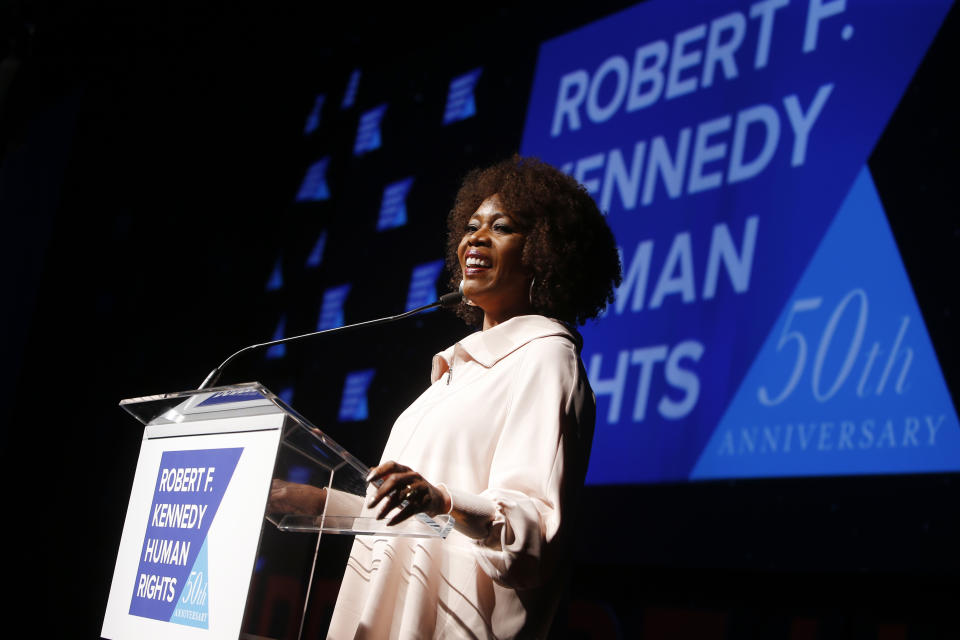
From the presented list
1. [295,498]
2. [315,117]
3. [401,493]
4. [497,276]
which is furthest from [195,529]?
[315,117]

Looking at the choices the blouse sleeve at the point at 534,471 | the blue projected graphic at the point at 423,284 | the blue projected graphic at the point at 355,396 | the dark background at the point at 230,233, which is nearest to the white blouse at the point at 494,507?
the blouse sleeve at the point at 534,471

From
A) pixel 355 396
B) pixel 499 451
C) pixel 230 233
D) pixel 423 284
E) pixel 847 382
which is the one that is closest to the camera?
pixel 499 451

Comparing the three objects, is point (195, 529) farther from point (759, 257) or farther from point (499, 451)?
point (759, 257)

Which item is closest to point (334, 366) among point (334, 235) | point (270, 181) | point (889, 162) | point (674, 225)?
point (334, 235)

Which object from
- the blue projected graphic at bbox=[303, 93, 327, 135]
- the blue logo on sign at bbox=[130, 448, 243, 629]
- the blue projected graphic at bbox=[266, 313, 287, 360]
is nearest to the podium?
the blue logo on sign at bbox=[130, 448, 243, 629]

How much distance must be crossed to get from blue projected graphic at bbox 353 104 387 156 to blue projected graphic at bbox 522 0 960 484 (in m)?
1.48

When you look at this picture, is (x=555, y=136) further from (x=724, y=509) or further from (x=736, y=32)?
(x=724, y=509)

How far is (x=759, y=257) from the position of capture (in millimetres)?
2773

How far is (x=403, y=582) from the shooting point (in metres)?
1.30

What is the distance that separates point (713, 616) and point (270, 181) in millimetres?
3468

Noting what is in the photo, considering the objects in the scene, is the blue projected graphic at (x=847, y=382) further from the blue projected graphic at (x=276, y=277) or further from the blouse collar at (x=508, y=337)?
the blue projected graphic at (x=276, y=277)

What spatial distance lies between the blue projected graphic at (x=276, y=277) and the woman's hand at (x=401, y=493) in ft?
13.0

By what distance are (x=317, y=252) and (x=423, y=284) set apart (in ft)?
3.37

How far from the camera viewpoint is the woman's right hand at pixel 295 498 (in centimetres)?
107
